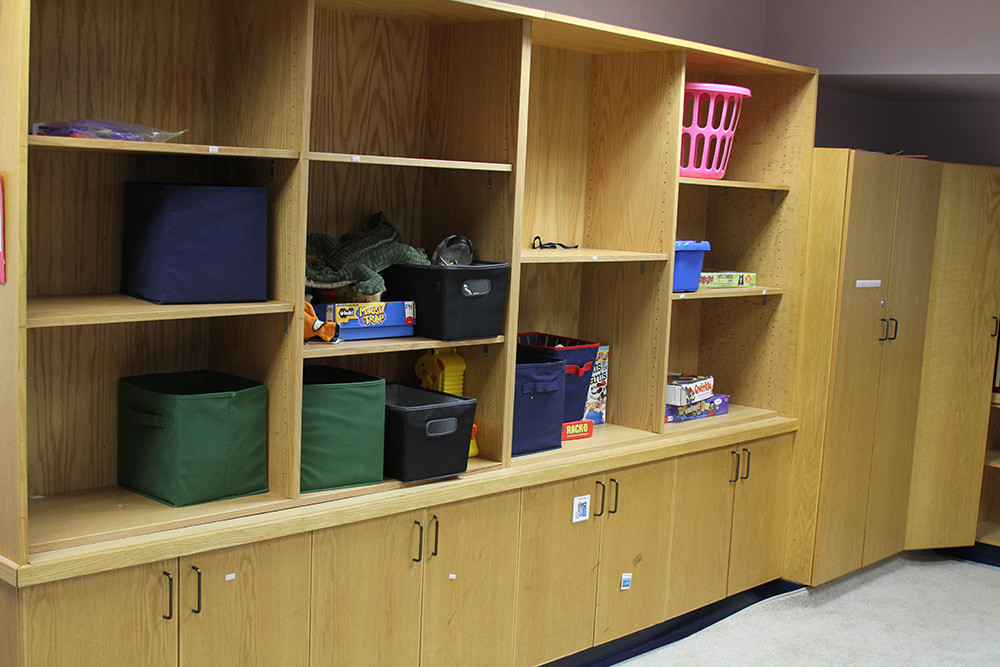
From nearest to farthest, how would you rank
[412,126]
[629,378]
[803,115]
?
[412,126], [629,378], [803,115]

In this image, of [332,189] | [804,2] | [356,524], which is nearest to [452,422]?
[356,524]

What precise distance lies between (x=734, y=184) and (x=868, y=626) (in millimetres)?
1886

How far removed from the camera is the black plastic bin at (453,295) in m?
2.87

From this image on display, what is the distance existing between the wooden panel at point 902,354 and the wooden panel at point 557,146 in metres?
1.49

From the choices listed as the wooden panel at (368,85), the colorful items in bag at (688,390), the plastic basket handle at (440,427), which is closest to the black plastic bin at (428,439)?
the plastic basket handle at (440,427)

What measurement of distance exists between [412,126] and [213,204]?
941mm

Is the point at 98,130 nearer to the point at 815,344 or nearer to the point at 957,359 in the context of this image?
the point at 815,344

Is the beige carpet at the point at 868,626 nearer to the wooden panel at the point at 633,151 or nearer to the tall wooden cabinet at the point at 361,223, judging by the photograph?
the tall wooden cabinet at the point at 361,223

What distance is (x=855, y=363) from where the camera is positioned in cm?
418

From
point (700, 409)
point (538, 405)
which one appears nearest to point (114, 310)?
point (538, 405)

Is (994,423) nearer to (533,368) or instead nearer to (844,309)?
(844,309)

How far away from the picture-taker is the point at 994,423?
5.08 metres

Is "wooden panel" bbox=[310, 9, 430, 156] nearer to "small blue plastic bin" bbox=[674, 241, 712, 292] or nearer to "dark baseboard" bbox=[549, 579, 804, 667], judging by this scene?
"small blue plastic bin" bbox=[674, 241, 712, 292]

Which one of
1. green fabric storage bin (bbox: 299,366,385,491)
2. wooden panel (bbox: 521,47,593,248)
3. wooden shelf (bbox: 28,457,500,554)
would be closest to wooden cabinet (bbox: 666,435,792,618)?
wooden panel (bbox: 521,47,593,248)
